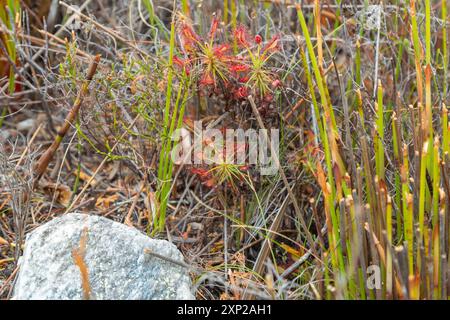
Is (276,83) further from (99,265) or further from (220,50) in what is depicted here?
(99,265)

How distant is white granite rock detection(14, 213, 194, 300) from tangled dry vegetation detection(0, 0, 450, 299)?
3.7 inches

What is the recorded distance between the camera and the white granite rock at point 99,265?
1.45m

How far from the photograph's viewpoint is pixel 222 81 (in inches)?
69.1

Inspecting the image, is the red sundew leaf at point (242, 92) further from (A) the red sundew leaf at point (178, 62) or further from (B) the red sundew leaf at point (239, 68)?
(A) the red sundew leaf at point (178, 62)

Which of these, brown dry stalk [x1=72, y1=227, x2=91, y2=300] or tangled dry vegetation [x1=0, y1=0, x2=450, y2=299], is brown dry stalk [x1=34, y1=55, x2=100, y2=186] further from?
brown dry stalk [x1=72, y1=227, x2=91, y2=300]

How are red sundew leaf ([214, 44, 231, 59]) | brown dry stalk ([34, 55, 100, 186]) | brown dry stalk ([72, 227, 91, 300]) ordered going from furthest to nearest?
1. brown dry stalk ([34, 55, 100, 186])
2. red sundew leaf ([214, 44, 231, 59])
3. brown dry stalk ([72, 227, 91, 300])

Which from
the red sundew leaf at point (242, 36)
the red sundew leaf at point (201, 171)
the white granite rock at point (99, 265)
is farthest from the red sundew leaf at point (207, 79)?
the white granite rock at point (99, 265)

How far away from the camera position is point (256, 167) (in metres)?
1.82

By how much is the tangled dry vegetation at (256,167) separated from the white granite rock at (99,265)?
0.31ft

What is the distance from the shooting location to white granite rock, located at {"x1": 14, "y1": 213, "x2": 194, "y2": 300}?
145 cm

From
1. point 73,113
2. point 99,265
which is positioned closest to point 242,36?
point 73,113

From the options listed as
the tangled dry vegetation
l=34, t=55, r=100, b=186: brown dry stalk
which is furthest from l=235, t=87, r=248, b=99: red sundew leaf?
l=34, t=55, r=100, b=186: brown dry stalk

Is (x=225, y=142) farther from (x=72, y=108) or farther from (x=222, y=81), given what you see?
(x=72, y=108)

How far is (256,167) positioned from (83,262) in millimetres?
586
